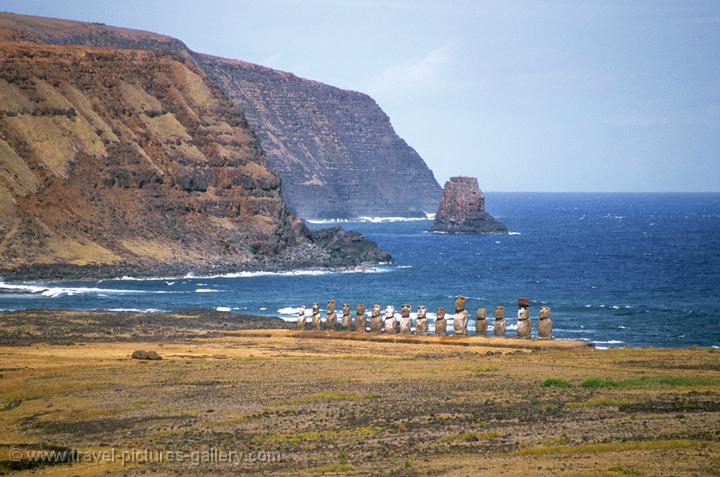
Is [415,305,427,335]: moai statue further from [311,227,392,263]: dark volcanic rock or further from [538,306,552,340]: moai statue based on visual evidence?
[311,227,392,263]: dark volcanic rock

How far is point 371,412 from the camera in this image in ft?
92.4

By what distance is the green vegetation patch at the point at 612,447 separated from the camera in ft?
72.6

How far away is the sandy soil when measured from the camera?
2248 cm

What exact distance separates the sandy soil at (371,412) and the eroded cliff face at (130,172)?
242ft

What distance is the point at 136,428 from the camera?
27484 millimetres

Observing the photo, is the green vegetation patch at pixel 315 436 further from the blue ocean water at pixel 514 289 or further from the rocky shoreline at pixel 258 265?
the rocky shoreline at pixel 258 265

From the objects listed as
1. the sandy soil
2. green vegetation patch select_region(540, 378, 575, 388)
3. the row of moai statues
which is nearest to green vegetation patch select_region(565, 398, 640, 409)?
the sandy soil

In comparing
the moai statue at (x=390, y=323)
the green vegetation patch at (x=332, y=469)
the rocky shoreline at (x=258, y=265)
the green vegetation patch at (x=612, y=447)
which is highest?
the green vegetation patch at (x=612, y=447)

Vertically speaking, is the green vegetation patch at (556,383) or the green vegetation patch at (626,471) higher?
the green vegetation patch at (626,471)

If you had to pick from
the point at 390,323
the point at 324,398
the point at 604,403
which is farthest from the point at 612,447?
the point at 390,323

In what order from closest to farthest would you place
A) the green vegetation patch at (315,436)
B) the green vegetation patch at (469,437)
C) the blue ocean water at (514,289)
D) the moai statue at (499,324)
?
the green vegetation patch at (469,437) → the green vegetation patch at (315,436) → the moai statue at (499,324) → the blue ocean water at (514,289)

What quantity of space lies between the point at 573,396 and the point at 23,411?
552 inches

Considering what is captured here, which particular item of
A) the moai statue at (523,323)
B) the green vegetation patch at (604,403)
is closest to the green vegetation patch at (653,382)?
the green vegetation patch at (604,403)

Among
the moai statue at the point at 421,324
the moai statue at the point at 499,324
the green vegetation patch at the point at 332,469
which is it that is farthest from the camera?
the moai statue at the point at 421,324
